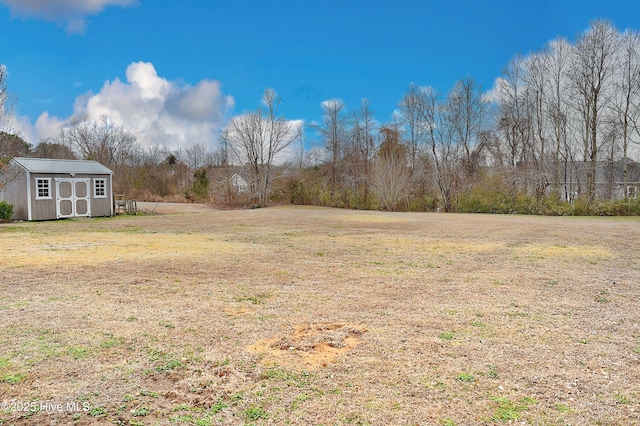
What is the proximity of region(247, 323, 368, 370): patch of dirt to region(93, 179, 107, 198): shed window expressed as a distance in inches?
759

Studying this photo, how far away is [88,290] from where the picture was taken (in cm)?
559

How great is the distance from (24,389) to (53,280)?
12.7ft

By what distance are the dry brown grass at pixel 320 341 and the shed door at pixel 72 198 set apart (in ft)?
40.8

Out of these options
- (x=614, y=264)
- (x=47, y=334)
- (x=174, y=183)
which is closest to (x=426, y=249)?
(x=614, y=264)

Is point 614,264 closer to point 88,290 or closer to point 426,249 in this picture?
point 426,249

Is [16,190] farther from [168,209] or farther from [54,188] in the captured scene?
[168,209]

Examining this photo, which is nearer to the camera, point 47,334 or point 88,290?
point 47,334

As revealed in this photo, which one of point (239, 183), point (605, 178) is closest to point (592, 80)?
point (605, 178)

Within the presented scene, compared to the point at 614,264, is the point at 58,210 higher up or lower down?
higher up

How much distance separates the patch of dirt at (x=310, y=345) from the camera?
3348mm

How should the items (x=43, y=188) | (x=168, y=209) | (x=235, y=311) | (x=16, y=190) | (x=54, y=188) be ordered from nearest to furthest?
(x=235, y=311) → (x=16, y=190) → (x=43, y=188) → (x=54, y=188) → (x=168, y=209)

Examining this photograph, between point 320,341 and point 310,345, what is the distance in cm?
13

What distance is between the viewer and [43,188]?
60.6 ft

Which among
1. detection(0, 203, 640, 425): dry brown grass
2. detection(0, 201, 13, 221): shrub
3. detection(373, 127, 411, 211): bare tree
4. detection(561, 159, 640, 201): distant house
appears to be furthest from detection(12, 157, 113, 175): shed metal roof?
detection(561, 159, 640, 201): distant house
